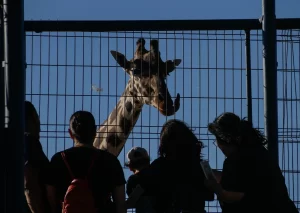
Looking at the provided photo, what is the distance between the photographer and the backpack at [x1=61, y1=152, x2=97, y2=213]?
20.6 feet

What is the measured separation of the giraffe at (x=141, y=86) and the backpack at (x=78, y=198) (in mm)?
1899

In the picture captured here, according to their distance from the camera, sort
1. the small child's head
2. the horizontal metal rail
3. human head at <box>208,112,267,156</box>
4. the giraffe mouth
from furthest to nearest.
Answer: the giraffe mouth, the horizontal metal rail, the small child's head, human head at <box>208,112,267,156</box>

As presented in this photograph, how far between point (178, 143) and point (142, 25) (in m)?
1.55

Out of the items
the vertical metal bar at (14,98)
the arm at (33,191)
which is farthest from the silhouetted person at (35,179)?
the vertical metal bar at (14,98)

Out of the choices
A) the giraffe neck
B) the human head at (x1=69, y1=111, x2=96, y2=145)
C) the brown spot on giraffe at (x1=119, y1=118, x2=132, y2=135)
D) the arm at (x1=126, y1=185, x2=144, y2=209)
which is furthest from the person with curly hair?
the brown spot on giraffe at (x1=119, y1=118, x2=132, y2=135)

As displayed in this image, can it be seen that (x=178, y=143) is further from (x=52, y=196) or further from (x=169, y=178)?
(x=52, y=196)

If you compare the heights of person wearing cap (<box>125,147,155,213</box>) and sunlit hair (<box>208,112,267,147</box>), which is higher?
sunlit hair (<box>208,112,267,147</box>)

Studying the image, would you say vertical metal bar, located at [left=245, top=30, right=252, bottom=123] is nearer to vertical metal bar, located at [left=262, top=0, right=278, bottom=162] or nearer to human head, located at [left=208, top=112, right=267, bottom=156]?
vertical metal bar, located at [left=262, top=0, right=278, bottom=162]

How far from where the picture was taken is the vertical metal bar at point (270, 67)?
7.48 metres

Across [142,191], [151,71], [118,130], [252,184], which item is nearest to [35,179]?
[142,191]

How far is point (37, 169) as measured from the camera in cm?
668

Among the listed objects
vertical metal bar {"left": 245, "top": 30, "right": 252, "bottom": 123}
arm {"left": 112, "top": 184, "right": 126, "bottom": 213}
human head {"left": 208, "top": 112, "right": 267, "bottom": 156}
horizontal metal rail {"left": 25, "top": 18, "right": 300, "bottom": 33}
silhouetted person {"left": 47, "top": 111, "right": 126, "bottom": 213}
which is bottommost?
arm {"left": 112, "top": 184, "right": 126, "bottom": 213}

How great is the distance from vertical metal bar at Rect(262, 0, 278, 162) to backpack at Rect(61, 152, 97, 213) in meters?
1.79

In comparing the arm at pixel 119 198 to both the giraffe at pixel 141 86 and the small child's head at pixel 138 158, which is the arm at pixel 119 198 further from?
the giraffe at pixel 141 86
